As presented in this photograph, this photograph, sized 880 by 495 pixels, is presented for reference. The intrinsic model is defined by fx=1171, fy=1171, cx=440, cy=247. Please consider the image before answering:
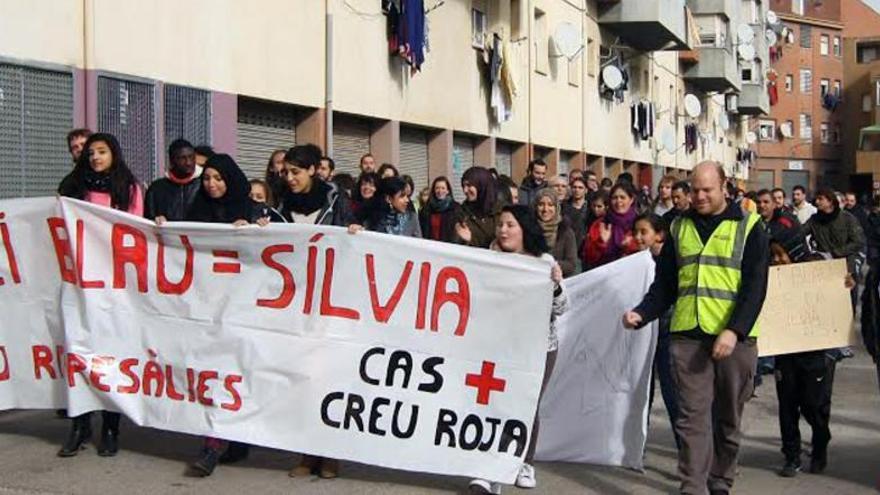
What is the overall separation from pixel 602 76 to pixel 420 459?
2599cm

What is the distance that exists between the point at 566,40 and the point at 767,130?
56467 mm

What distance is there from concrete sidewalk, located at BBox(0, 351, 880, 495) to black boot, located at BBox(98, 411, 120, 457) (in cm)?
6

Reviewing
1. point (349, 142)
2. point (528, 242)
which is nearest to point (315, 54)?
point (349, 142)

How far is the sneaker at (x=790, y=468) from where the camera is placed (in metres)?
7.26

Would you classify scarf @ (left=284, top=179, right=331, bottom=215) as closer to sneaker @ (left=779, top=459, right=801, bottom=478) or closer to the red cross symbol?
the red cross symbol

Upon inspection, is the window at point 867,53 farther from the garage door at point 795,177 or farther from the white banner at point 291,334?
the white banner at point 291,334

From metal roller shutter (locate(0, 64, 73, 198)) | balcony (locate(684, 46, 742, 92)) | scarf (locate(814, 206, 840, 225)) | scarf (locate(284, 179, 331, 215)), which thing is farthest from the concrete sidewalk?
balcony (locate(684, 46, 742, 92))

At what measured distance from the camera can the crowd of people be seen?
6.11 m

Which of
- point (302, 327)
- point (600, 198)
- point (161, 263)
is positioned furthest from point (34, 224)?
point (600, 198)

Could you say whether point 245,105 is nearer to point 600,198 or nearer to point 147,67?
point 147,67

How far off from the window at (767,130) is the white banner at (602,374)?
7443 cm

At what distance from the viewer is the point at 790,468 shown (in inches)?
287

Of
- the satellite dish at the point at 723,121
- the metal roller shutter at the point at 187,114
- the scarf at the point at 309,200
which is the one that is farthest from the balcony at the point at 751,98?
the scarf at the point at 309,200

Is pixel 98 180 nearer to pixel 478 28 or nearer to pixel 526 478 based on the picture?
pixel 526 478
